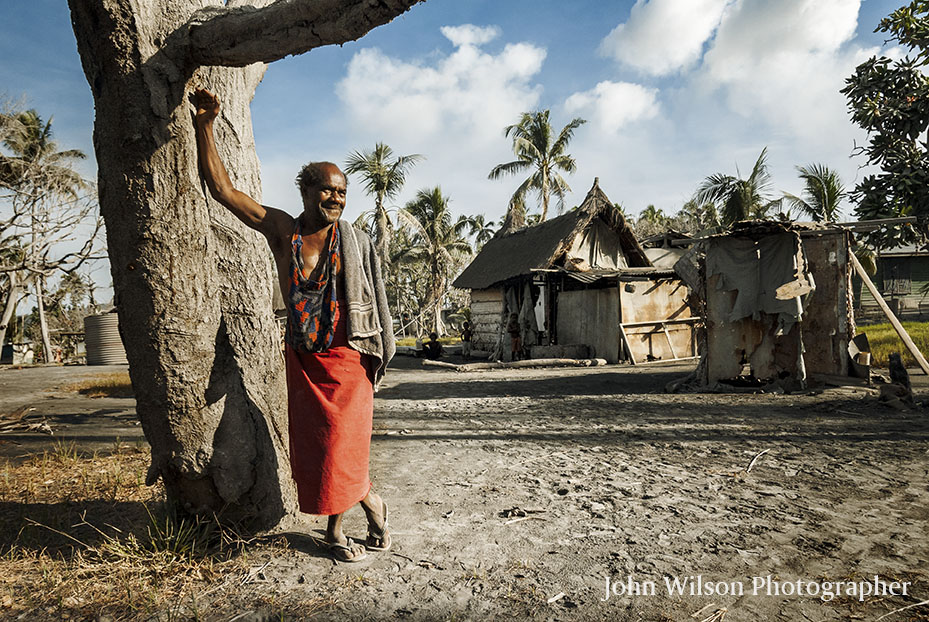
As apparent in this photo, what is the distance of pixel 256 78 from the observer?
3.14 m

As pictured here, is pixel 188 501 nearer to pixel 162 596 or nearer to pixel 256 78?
pixel 162 596

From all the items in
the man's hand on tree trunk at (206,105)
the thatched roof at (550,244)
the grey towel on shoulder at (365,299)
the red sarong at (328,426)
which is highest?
the thatched roof at (550,244)

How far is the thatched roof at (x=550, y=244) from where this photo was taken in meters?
14.5

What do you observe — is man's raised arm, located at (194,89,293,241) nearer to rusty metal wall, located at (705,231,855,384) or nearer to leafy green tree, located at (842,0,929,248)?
rusty metal wall, located at (705,231,855,384)

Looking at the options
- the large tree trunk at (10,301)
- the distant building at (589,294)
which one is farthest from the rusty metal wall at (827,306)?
the large tree trunk at (10,301)

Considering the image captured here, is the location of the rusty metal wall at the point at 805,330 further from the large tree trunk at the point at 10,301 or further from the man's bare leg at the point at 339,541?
the large tree trunk at the point at 10,301

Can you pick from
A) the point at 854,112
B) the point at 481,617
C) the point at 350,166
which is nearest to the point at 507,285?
the point at 854,112

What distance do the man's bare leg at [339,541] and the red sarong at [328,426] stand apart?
0.14 metres

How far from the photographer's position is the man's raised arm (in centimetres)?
251

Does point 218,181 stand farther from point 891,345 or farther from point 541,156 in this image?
point 541,156

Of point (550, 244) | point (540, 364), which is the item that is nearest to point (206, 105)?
point (540, 364)

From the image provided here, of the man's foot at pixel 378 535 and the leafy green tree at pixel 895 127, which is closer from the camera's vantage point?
the man's foot at pixel 378 535

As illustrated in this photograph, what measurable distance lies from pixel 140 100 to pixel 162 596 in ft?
7.51

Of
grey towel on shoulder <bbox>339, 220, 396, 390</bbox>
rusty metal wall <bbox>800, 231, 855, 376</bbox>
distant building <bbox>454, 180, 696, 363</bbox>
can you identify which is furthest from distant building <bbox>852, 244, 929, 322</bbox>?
grey towel on shoulder <bbox>339, 220, 396, 390</bbox>
